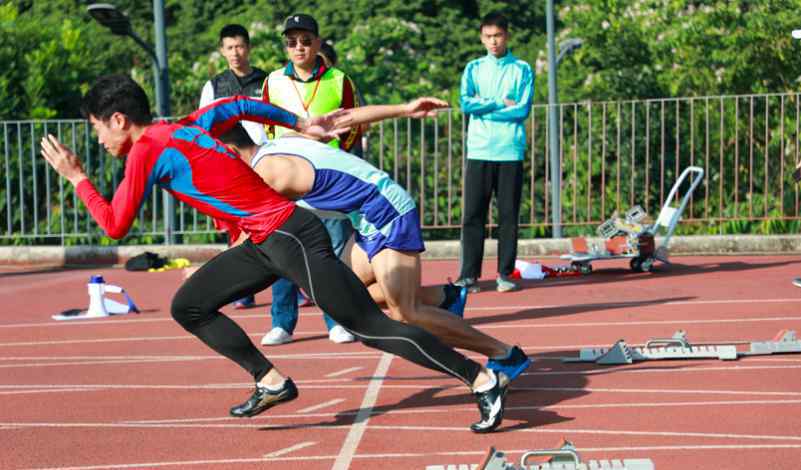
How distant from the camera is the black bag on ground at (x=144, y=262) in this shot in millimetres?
14406

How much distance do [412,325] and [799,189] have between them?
31.5ft

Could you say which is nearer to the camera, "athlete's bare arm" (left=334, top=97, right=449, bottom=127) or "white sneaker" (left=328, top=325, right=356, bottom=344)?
"athlete's bare arm" (left=334, top=97, right=449, bottom=127)

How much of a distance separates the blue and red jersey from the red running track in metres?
1.00

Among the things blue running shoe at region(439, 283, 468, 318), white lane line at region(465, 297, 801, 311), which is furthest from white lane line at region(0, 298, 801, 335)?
blue running shoe at region(439, 283, 468, 318)

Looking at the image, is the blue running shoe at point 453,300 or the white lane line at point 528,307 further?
the white lane line at point 528,307

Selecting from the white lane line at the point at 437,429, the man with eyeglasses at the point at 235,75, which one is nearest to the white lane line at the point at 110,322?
the man with eyeglasses at the point at 235,75

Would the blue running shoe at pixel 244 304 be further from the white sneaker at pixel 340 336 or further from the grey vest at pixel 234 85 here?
the white sneaker at pixel 340 336

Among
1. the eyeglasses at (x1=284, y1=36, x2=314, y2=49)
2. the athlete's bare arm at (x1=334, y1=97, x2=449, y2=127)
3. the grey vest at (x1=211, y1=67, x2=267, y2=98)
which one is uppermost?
the eyeglasses at (x1=284, y1=36, x2=314, y2=49)

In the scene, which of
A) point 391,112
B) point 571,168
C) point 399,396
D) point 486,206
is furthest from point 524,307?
point 571,168

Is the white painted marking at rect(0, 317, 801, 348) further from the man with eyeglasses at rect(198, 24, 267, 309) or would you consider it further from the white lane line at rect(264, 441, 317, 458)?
the white lane line at rect(264, 441, 317, 458)

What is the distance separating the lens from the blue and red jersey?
20.2 feet

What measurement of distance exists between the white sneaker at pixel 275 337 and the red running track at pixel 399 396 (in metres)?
0.14

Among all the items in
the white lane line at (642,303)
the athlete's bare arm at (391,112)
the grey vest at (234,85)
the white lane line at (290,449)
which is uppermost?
the grey vest at (234,85)

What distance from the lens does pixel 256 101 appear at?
274 inches
